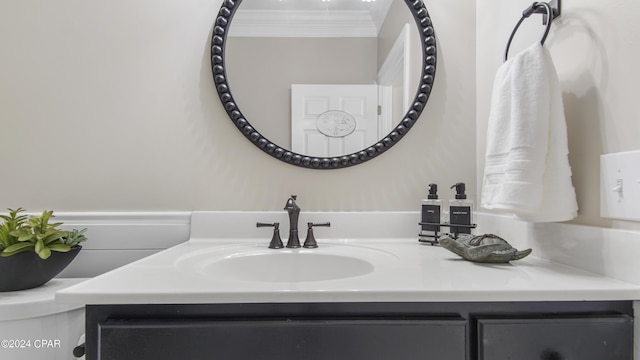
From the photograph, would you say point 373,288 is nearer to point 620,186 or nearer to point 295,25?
point 620,186

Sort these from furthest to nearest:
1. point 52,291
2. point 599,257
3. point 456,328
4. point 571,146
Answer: point 52,291 < point 571,146 < point 599,257 < point 456,328

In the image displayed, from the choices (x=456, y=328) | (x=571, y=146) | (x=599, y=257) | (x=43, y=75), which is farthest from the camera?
(x=43, y=75)

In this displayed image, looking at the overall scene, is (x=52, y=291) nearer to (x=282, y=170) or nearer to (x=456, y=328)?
(x=282, y=170)

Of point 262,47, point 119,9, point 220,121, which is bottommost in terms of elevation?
point 220,121

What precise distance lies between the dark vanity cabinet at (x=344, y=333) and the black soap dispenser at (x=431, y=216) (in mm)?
471

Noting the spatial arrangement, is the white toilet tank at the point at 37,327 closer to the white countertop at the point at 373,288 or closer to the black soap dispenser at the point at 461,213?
the white countertop at the point at 373,288

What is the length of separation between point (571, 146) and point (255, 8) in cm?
100

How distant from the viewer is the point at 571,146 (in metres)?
0.77

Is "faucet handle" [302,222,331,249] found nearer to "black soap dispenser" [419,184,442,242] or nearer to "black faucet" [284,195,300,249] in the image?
"black faucet" [284,195,300,249]

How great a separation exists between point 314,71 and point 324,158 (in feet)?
0.95

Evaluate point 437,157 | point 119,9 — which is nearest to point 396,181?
point 437,157

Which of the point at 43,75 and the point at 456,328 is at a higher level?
the point at 43,75

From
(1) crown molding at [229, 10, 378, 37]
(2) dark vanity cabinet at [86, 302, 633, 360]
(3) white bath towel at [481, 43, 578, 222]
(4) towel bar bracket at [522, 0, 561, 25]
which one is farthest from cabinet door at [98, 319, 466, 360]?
(1) crown molding at [229, 10, 378, 37]

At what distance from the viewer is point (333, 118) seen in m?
1.13
